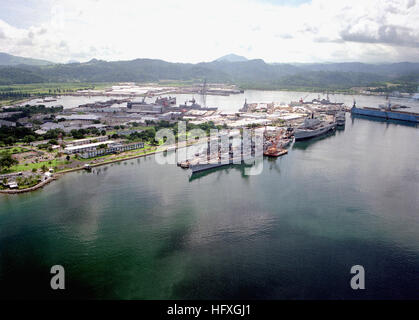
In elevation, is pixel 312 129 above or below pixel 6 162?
above

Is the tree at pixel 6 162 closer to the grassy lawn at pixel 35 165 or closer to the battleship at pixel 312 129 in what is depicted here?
the grassy lawn at pixel 35 165

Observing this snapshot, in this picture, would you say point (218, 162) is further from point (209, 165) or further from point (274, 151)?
point (274, 151)

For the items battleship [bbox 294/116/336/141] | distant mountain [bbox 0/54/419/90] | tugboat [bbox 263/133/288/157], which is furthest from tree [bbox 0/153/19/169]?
distant mountain [bbox 0/54/419/90]

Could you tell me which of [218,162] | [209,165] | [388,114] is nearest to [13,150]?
[209,165]

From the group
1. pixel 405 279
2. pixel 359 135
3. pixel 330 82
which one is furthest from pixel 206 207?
pixel 330 82
